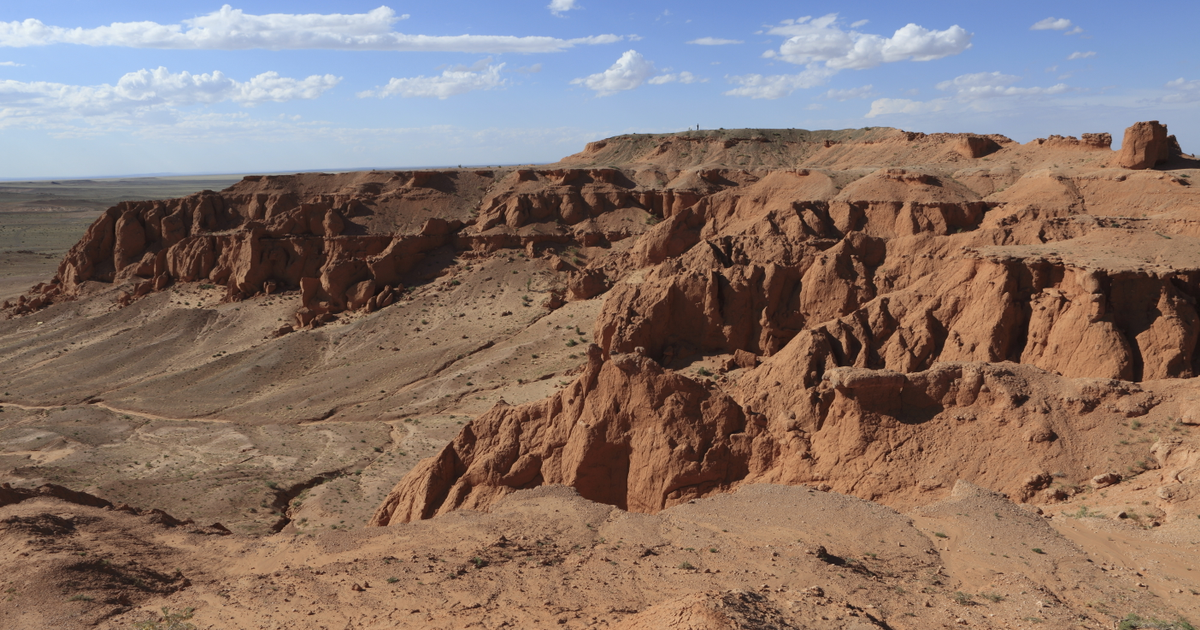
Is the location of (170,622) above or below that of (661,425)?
below

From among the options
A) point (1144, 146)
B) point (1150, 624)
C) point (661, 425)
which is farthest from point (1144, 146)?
point (1150, 624)

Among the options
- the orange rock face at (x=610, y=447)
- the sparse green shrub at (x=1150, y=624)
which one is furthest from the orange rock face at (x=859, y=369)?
the sparse green shrub at (x=1150, y=624)

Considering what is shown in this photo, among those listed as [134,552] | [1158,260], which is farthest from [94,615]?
[1158,260]

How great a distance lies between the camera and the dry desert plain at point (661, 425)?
11414 millimetres

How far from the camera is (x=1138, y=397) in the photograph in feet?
50.6

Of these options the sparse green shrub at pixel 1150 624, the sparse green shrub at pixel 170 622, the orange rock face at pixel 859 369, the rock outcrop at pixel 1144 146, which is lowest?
the sparse green shrub at pixel 170 622

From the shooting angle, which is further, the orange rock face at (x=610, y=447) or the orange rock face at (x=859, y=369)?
the orange rock face at (x=610, y=447)

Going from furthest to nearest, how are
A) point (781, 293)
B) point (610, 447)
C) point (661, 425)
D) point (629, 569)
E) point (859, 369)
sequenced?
point (781, 293) < point (610, 447) < point (661, 425) < point (859, 369) < point (629, 569)

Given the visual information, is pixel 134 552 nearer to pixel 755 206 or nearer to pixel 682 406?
pixel 682 406

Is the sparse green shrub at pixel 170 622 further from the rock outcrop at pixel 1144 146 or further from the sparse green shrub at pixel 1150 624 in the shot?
the rock outcrop at pixel 1144 146

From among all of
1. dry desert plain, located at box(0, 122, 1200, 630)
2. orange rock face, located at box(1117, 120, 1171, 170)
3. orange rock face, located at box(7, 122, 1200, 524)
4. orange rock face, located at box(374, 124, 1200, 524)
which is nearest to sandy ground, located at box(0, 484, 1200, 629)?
dry desert plain, located at box(0, 122, 1200, 630)

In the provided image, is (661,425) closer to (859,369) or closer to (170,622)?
(859,369)

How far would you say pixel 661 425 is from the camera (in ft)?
55.5

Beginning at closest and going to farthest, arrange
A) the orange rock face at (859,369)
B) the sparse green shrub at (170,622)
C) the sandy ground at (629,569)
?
the sandy ground at (629,569)
the sparse green shrub at (170,622)
the orange rock face at (859,369)
